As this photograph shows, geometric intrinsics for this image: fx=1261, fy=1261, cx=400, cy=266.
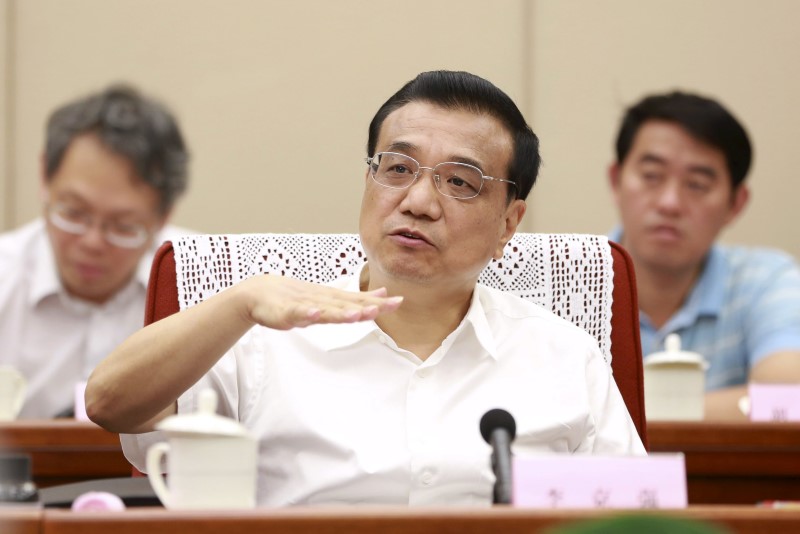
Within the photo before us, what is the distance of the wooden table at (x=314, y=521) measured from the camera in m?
1.12

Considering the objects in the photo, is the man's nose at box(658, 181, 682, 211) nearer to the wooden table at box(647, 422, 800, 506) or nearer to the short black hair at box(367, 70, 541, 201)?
the wooden table at box(647, 422, 800, 506)

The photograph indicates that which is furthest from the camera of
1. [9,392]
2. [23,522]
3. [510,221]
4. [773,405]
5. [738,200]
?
[738,200]

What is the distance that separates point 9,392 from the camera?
8.68 ft

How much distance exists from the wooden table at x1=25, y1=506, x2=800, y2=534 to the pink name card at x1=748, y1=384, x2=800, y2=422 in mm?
1380

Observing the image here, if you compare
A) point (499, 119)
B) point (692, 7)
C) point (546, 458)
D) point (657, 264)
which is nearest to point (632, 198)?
point (657, 264)

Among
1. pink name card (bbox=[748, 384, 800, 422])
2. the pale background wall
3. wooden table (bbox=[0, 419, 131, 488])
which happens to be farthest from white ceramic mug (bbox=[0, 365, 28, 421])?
pink name card (bbox=[748, 384, 800, 422])

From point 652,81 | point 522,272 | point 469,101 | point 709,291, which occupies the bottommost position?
point 522,272

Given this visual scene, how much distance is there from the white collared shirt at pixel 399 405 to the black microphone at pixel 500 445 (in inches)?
14.2

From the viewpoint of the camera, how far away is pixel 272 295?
1.49m

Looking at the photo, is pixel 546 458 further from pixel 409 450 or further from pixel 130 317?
pixel 130 317

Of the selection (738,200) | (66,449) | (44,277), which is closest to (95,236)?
(44,277)

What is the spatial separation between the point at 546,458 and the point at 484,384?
0.56 meters

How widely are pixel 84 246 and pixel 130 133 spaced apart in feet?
1.12

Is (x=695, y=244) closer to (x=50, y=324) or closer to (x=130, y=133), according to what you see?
(x=130, y=133)
